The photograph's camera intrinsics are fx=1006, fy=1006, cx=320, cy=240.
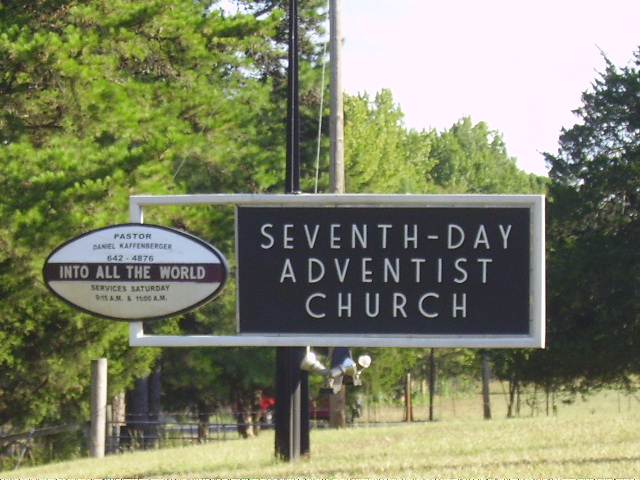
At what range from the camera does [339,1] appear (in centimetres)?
1271

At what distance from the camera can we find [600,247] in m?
29.2

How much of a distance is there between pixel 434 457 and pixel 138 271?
6050 millimetres

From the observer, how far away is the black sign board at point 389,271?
6.77 meters

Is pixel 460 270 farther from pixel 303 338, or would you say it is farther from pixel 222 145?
pixel 222 145

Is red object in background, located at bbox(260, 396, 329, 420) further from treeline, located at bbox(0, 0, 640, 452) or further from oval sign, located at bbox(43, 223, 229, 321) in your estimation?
oval sign, located at bbox(43, 223, 229, 321)

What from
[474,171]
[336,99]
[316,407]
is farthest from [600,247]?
[474,171]

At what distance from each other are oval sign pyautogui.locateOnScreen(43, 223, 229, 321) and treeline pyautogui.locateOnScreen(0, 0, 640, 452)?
14.3 ft

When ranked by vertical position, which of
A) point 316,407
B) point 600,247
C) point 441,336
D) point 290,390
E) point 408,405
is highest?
point 600,247

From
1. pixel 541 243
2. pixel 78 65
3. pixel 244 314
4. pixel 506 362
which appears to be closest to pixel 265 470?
pixel 244 314

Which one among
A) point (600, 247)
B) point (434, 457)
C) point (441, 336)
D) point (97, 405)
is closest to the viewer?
point (441, 336)

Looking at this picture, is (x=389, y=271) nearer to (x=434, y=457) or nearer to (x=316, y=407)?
(x=434, y=457)

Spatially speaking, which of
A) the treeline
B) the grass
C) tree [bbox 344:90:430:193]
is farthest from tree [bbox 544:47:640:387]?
the grass

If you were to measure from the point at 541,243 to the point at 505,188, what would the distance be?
5292cm

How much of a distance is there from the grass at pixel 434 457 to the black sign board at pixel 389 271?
317cm
